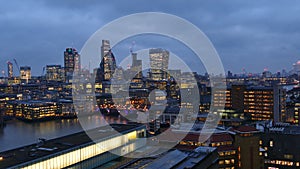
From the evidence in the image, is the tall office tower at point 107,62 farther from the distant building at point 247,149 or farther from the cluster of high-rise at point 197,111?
the distant building at point 247,149

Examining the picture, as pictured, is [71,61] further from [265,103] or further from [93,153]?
[93,153]

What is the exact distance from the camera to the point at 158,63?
36.6m

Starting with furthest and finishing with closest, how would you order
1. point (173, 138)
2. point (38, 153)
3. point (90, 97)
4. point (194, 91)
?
1. point (90, 97)
2. point (194, 91)
3. point (173, 138)
4. point (38, 153)

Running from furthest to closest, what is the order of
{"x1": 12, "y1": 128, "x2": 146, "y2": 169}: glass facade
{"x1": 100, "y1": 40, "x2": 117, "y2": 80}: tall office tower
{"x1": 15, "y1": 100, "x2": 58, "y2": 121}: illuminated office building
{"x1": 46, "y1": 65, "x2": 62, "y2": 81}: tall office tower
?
{"x1": 46, "y1": 65, "x2": 62, "y2": 81}: tall office tower
{"x1": 100, "y1": 40, "x2": 117, "y2": 80}: tall office tower
{"x1": 15, "y1": 100, "x2": 58, "y2": 121}: illuminated office building
{"x1": 12, "y1": 128, "x2": 146, "y2": 169}: glass facade

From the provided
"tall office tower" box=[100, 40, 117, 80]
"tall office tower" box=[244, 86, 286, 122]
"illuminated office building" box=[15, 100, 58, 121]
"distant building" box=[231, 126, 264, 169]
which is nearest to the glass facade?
"distant building" box=[231, 126, 264, 169]

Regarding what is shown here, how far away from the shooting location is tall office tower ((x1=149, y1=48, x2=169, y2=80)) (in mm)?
34938

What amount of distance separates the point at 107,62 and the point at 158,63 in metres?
9.47

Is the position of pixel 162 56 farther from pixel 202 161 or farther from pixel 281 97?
pixel 202 161

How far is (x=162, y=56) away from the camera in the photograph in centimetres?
→ 3447

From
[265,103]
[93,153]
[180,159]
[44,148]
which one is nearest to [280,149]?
[180,159]

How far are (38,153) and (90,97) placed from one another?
1896 centimetres

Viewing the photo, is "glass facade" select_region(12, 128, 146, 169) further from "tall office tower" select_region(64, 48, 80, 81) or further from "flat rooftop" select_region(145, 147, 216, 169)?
"tall office tower" select_region(64, 48, 80, 81)

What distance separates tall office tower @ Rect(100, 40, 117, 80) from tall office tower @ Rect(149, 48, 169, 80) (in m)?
6.78

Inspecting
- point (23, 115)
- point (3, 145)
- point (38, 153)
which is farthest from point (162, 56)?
point (38, 153)
